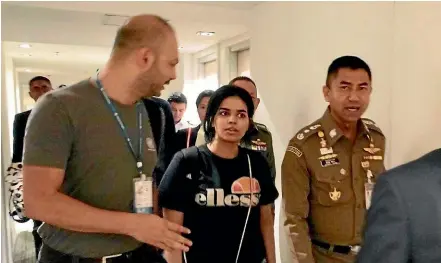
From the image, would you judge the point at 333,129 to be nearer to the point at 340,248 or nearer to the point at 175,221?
the point at 340,248

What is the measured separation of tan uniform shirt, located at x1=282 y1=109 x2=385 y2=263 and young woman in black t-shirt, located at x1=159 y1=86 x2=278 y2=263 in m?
0.13

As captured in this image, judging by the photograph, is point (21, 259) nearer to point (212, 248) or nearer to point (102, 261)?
point (212, 248)

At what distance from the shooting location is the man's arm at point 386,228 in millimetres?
716

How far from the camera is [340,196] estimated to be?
171 cm

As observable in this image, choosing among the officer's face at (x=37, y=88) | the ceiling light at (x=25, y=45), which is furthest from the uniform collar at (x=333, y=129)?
the ceiling light at (x=25, y=45)

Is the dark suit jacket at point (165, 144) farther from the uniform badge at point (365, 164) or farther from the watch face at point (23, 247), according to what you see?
the watch face at point (23, 247)

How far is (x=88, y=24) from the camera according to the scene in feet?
14.0

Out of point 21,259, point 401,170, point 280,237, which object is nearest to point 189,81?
point 21,259

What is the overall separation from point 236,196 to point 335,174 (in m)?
0.39

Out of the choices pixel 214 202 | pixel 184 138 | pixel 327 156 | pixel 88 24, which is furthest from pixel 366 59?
pixel 88 24

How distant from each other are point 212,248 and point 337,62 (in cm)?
89

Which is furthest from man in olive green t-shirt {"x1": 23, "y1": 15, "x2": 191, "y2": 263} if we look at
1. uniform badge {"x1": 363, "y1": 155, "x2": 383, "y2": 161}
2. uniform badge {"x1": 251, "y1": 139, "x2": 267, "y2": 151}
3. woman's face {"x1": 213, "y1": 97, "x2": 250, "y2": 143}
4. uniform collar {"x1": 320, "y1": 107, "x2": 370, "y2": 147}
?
uniform badge {"x1": 251, "y1": 139, "x2": 267, "y2": 151}

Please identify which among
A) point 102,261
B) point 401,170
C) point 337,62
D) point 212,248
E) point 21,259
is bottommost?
point 21,259

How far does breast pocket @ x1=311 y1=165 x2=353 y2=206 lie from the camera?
1.71 m
